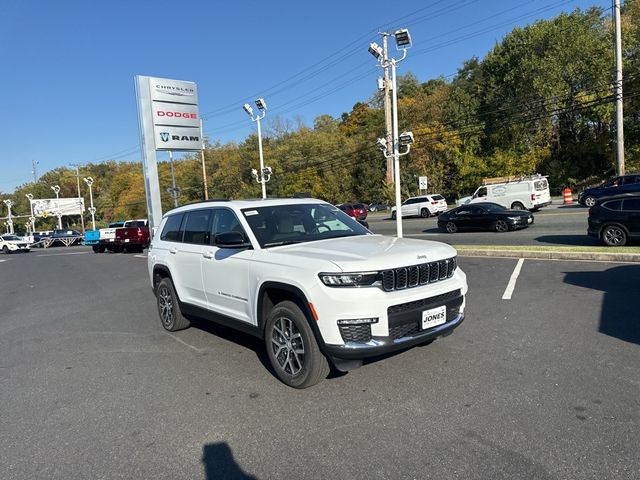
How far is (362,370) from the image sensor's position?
15.7 feet

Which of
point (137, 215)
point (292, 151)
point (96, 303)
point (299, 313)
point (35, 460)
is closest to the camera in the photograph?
point (35, 460)

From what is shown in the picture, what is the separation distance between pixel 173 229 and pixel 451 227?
16991mm

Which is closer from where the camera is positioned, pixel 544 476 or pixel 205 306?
pixel 544 476

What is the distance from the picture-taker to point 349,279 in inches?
159

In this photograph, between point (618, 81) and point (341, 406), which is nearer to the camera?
point (341, 406)

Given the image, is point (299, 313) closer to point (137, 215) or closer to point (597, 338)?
point (597, 338)

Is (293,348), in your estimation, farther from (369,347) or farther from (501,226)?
(501,226)

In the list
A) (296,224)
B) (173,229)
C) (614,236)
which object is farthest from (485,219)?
(296,224)

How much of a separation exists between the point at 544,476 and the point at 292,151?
232 feet

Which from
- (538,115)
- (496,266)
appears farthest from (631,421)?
(538,115)

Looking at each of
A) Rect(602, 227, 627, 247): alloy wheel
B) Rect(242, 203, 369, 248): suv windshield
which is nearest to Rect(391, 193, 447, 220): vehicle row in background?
Rect(602, 227, 627, 247): alloy wheel

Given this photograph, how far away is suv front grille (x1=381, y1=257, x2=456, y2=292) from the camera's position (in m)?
4.12

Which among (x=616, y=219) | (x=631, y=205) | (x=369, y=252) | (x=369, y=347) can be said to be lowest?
(x=369, y=347)

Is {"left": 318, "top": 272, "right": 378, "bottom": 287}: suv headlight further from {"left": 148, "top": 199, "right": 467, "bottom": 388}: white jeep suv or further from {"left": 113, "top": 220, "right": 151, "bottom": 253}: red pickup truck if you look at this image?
{"left": 113, "top": 220, "right": 151, "bottom": 253}: red pickup truck
